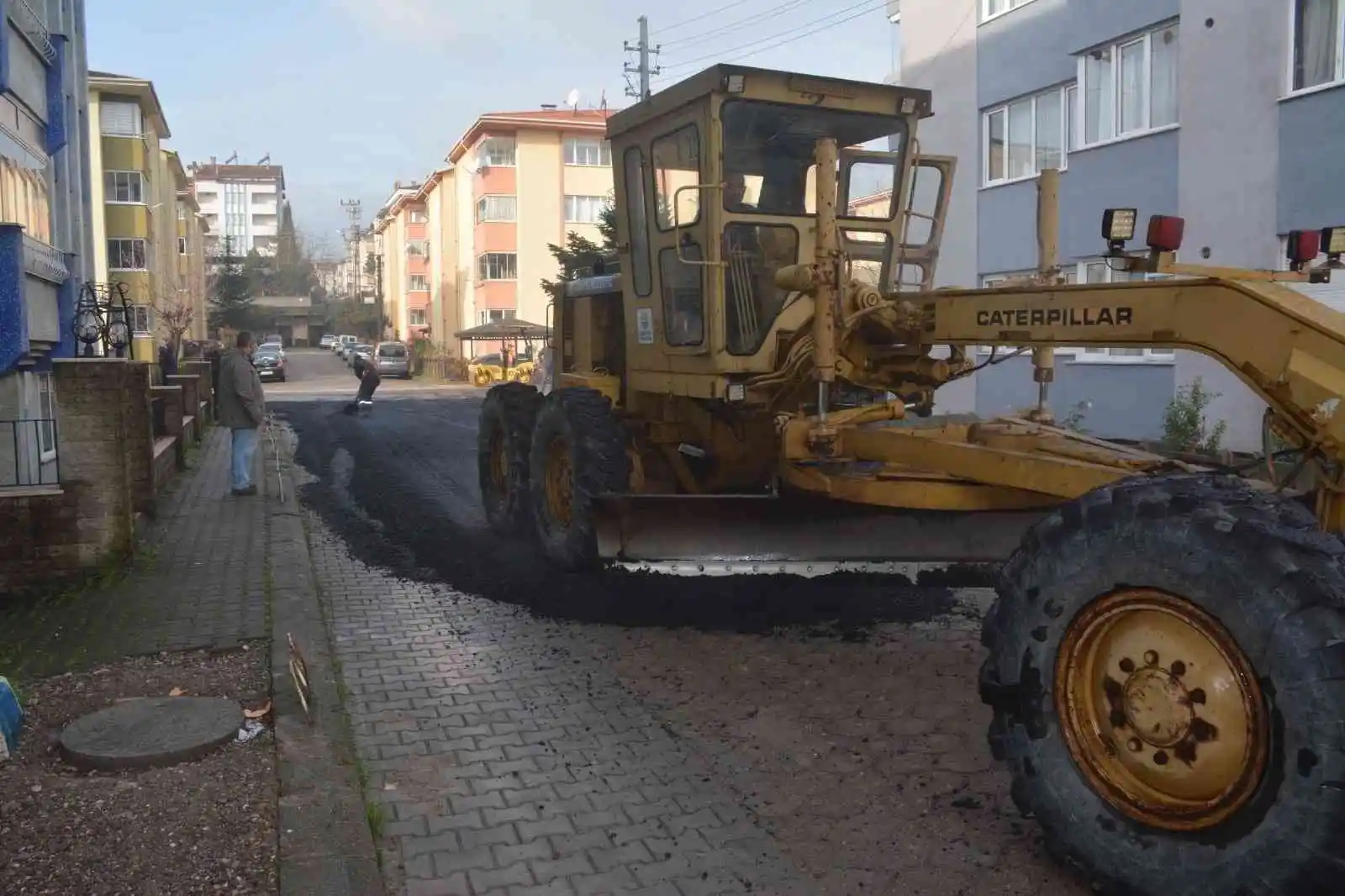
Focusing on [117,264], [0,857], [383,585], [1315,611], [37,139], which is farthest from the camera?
[117,264]

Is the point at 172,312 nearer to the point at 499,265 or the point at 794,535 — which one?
the point at 499,265

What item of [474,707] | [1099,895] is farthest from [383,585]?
[1099,895]

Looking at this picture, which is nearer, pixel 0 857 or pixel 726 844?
pixel 0 857

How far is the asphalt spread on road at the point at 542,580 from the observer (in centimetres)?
752

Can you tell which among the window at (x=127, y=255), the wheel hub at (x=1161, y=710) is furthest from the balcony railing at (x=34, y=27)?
the window at (x=127, y=255)

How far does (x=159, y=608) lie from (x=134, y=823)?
3.57 metres

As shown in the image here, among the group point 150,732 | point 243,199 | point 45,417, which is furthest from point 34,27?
Answer: point 243,199

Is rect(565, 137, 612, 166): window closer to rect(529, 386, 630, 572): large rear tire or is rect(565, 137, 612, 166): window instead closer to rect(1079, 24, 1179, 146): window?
rect(1079, 24, 1179, 146): window

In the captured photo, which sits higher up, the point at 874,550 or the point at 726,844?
the point at 874,550

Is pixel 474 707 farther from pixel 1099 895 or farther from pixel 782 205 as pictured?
pixel 782 205

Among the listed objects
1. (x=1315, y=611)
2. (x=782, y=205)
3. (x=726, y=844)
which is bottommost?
(x=726, y=844)

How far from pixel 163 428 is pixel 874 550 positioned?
11665mm

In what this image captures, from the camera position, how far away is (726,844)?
4383 millimetres

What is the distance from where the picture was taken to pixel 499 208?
55.1 meters
